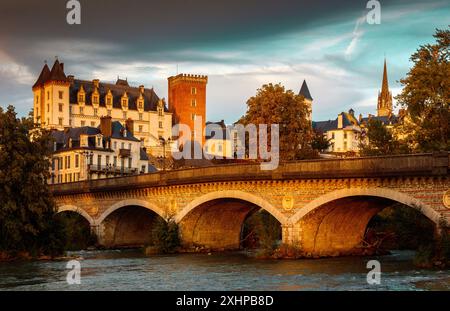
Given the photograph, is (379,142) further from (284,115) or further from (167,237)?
(167,237)

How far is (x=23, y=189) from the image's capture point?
5147 centimetres

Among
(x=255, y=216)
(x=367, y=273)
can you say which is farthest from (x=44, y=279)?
(x=255, y=216)

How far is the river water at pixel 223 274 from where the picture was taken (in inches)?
1476

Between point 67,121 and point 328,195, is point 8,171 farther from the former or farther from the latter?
point 67,121

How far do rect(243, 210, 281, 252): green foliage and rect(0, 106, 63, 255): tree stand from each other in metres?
13.3

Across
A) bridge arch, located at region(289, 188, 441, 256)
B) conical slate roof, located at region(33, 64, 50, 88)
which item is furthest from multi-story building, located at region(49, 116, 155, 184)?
bridge arch, located at region(289, 188, 441, 256)

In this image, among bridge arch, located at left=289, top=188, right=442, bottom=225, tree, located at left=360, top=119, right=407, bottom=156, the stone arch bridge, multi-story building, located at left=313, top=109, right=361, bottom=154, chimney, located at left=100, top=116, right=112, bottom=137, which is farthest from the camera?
multi-story building, located at left=313, top=109, right=361, bottom=154

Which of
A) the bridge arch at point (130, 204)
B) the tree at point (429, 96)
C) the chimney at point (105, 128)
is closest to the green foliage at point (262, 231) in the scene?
the bridge arch at point (130, 204)

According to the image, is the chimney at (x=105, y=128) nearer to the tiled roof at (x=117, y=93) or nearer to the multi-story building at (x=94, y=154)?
the multi-story building at (x=94, y=154)

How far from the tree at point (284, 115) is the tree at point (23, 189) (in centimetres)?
3072

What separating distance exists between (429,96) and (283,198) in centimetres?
1594

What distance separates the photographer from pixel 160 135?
482ft

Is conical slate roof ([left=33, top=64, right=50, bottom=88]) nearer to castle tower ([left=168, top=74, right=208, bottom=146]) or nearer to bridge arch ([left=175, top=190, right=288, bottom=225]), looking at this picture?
castle tower ([left=168, top=74, right=208, bottom=146])

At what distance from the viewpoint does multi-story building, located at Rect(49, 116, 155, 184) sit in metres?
98.0
